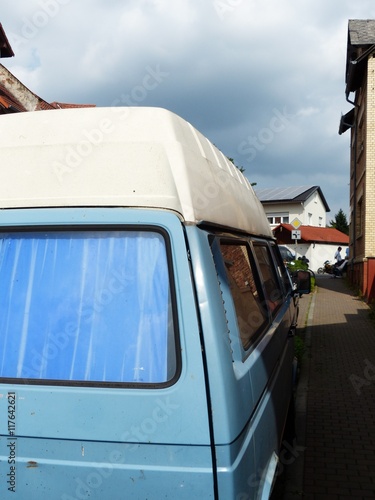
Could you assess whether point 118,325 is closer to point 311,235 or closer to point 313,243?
point 313,243

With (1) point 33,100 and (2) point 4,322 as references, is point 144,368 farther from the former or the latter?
(1) point 33,100

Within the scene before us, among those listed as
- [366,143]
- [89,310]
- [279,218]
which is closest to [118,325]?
[89,310]

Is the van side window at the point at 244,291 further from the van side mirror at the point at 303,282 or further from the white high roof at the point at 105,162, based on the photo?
the van side mirror at the point at 303,282

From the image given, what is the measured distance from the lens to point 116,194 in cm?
210

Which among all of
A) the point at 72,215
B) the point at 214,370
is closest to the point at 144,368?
the point at 214,370

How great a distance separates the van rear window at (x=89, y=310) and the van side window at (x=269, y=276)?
1896 mm

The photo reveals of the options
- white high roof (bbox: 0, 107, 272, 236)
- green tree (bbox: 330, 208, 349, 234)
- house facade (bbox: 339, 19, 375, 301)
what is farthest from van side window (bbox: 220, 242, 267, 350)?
green tree (bbox: 330, 208, 349, 234)

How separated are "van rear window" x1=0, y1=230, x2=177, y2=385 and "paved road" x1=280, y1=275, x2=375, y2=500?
294 centimetres

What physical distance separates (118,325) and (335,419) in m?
4.87

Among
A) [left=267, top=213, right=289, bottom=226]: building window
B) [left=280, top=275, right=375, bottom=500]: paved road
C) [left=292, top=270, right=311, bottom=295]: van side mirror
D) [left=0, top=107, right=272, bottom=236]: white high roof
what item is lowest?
[left=280, top=275, right=375, bottom=500]: paved road

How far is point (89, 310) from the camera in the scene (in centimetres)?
203

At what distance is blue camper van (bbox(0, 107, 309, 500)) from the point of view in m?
1.86

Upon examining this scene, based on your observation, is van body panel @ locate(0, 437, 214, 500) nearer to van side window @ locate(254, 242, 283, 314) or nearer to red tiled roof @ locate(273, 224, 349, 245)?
van side window @ locate(254, 242, 283, 314)

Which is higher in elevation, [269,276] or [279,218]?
[279,218]
